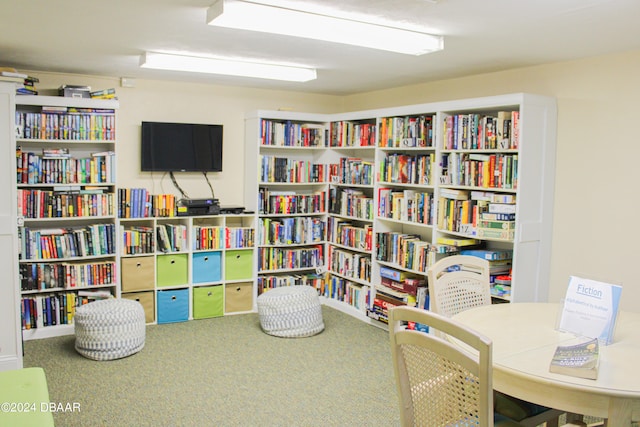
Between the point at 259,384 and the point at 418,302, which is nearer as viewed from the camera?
the point at 259,384

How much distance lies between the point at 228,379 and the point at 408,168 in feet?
7.86

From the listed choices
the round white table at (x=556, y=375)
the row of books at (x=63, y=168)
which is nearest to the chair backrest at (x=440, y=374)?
the round white table at (x=556, y=375)

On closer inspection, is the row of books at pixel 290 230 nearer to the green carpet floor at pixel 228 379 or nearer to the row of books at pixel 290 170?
the row of books at pixel 290 170

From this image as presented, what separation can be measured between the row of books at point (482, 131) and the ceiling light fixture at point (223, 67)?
1.27 m

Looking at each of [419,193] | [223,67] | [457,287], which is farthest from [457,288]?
[223,67]

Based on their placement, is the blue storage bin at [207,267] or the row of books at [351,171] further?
the row of books at [351,171]

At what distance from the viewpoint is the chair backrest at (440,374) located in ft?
5.88

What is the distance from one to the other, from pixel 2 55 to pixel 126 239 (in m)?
1.80

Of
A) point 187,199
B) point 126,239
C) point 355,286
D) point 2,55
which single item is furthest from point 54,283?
point 355,286

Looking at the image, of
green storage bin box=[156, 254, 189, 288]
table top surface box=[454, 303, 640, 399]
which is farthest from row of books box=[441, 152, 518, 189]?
green storage bin box=[156, 254, 189, 288]

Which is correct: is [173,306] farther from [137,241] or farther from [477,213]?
[477,213]

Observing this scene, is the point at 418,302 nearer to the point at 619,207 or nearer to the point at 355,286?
the point at 355,286

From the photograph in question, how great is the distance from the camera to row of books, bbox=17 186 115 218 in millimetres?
4789

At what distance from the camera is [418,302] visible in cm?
488
